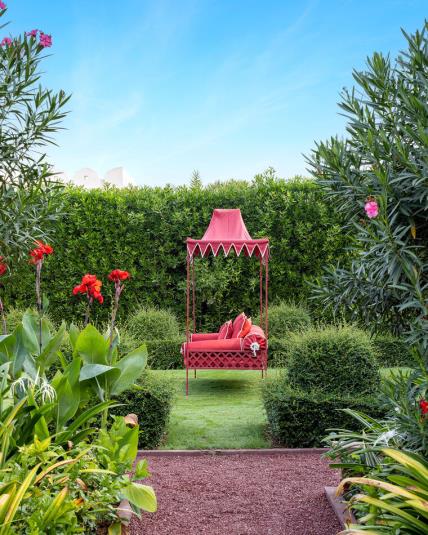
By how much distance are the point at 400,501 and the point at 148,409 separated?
3.11 metres

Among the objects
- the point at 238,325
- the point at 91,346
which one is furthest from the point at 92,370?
the point at 238,325

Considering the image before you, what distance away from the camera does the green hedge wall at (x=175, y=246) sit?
12.8 m

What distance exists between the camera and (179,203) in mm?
12945

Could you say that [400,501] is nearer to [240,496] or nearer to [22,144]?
[240,496]

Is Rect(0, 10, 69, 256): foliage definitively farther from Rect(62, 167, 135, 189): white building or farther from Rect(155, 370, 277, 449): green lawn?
Rect(62, 167, 135, 189): white building

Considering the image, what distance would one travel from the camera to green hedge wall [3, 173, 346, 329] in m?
12.8

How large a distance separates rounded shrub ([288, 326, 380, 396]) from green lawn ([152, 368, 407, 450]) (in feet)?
1.33

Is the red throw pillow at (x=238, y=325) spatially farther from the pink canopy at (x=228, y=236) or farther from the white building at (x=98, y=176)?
the white building at (x=98, y=176)

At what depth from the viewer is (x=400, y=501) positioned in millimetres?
3184

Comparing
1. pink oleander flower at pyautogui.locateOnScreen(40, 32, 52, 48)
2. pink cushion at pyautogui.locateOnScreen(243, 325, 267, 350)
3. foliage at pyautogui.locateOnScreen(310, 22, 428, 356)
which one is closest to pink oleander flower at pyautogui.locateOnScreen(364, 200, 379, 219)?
foliage at pyautogui.locateOnScreen(310, 22, 428, 356)

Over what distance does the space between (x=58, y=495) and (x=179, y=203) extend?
10403 millimetres

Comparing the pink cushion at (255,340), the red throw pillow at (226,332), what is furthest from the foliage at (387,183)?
the red throw pillow at (226,332)

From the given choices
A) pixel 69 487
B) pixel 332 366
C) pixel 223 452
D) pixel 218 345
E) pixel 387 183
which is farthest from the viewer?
pixel 218 345

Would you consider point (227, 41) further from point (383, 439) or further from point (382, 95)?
point (383, 439)
